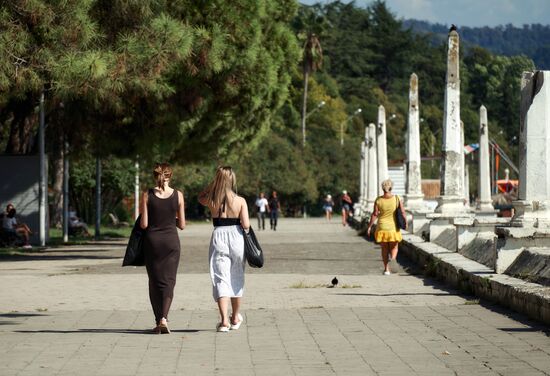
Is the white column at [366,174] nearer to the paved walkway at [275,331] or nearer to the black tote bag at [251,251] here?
the paved walkway at [275,331]

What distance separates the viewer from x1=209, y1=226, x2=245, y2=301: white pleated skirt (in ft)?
43.0

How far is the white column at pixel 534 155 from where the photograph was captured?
16641mm

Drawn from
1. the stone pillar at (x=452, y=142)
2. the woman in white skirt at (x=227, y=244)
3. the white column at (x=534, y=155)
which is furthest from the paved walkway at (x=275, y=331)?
the stone pillar at (x=452, y=142)

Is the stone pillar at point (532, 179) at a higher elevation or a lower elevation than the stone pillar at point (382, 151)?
lower

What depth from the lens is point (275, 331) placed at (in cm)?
1298

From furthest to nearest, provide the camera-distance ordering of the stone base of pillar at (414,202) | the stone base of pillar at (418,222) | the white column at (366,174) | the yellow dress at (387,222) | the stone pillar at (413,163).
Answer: the white column at (366,174)
the stone pillar at (413,163)
the stone base of pillar at (414,202)
the stone base of pillar at (418,222)
the yellow dress at (387,222)

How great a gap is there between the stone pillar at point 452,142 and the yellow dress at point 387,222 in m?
4.10

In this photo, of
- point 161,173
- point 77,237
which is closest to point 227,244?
point 161,173

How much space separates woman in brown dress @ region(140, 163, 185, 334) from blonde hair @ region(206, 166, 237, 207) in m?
0.33

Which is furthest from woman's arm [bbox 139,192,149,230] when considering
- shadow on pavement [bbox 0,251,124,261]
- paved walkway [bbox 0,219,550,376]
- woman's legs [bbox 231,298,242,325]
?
shadow on pavement [bbox 0,251,124,261]

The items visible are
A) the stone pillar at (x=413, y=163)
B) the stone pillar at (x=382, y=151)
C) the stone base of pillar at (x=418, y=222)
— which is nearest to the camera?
the stone base of pillar at (x=418, y=222)

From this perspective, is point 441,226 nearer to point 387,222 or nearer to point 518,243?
point 387,222

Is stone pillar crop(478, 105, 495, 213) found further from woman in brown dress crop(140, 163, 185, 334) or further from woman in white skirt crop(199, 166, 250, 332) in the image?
woman in brown dress crop(140, 163, 185, 334)

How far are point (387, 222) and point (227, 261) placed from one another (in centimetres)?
959
